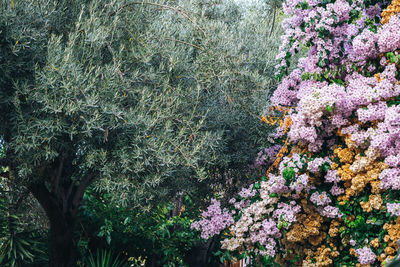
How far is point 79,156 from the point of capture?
7.53m

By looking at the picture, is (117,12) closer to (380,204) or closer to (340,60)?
(340,60)

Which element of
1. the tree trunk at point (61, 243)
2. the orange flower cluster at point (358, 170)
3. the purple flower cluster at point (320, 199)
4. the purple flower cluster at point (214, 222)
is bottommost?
the tree trunk at point (61, 243)

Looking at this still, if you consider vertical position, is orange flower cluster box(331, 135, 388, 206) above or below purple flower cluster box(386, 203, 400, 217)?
above

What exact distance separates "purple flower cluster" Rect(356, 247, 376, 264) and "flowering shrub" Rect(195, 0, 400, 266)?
1cm

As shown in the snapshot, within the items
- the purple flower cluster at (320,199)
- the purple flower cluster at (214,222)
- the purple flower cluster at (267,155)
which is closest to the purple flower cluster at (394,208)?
the purple flower cluster at (320,199)

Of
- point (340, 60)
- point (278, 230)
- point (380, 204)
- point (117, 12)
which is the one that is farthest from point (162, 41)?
point (380, 204)

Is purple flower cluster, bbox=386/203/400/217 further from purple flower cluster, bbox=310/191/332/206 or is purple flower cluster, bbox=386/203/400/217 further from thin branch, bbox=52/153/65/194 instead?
thin branch, bbox=52/153/65/194

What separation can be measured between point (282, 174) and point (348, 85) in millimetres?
1769

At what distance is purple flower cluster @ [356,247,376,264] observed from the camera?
638cm

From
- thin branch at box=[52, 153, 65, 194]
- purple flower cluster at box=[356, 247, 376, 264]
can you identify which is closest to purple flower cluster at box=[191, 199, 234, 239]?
thin branch at box=[52, 153, 65, 194]

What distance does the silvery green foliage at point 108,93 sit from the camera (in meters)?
6.54

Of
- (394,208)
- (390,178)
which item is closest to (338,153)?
(390,178)

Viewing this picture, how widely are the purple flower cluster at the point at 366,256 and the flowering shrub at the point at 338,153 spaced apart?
1cm

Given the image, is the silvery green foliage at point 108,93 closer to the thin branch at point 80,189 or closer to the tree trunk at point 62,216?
the thin branch at point 80,189
